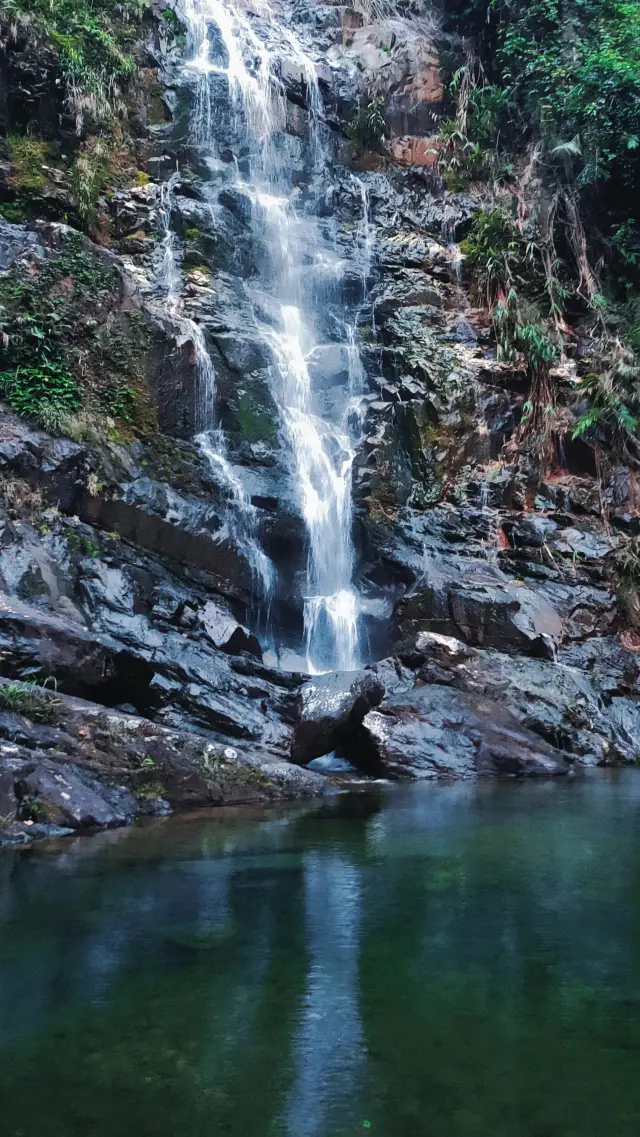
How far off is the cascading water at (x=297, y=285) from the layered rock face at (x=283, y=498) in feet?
0.29

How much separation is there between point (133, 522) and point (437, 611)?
4.59m

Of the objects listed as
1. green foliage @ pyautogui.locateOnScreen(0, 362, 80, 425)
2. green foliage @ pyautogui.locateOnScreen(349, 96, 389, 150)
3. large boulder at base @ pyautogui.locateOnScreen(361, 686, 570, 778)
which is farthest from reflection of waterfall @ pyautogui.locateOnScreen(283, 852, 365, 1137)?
green foliage @ pyautogui.locateOnScreen(349, 96, 389, 150)

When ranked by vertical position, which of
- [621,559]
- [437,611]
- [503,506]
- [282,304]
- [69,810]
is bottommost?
[69,810]

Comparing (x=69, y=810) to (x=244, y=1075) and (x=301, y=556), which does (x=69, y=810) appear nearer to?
(x=244, y=1075)

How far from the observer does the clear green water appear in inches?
85.7

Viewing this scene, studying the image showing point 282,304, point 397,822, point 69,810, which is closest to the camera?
point 69,810

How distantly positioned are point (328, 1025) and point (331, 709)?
6881mm

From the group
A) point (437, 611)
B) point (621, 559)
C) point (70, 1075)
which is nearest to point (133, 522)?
point (437, 611)

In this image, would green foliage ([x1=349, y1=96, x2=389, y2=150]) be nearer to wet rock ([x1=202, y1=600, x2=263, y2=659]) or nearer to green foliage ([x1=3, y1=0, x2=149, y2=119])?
green foliage ([x1=3, y1=0, x2=149, y2=119])

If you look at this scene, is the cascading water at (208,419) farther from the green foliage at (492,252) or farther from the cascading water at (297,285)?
the green foliage at (492,252)

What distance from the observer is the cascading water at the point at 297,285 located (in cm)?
1305

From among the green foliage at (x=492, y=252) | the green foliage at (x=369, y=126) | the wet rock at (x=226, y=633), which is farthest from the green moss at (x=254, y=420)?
the green foliage at (x=369, y=126)

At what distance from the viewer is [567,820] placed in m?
6.61

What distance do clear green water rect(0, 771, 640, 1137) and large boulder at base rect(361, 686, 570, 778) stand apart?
419 cm
